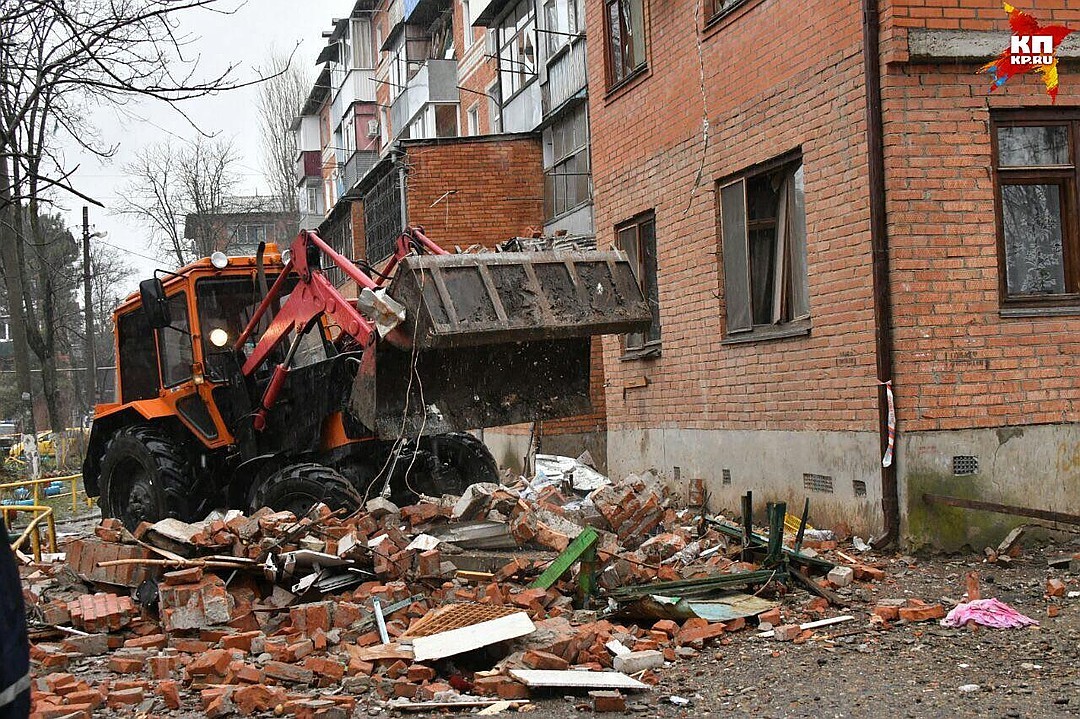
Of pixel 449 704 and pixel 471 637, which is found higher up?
pixel 471 637

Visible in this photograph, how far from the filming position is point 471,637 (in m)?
6.82

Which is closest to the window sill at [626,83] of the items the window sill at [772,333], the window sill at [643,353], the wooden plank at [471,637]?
the window sill at [643,353]

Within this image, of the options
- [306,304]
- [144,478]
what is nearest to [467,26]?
[144,478]

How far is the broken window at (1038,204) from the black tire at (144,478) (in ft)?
25.3

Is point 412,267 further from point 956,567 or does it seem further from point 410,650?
point 956,567

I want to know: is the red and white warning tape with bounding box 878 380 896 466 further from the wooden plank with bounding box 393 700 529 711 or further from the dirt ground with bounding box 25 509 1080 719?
the wooden plank with bounding box 393 700 529 711

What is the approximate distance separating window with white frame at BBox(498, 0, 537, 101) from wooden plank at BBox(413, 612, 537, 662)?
20.0 m

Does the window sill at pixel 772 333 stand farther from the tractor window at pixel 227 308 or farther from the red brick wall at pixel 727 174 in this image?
the tractor window at pixel 227 308

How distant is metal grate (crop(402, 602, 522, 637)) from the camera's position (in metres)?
7.30

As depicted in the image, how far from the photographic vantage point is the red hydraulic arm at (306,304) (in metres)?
9.74

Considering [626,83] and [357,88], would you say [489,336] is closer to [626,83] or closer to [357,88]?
[626,83]

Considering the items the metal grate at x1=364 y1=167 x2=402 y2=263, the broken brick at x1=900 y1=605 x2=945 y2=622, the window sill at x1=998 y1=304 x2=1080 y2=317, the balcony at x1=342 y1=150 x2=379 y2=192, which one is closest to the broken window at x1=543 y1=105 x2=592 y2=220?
the metal grate at x1=364 y1=167 x2=402 y2=263

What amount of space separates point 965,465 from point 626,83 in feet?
22.8

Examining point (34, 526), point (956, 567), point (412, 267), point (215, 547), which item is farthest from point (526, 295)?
point (34, 526)
